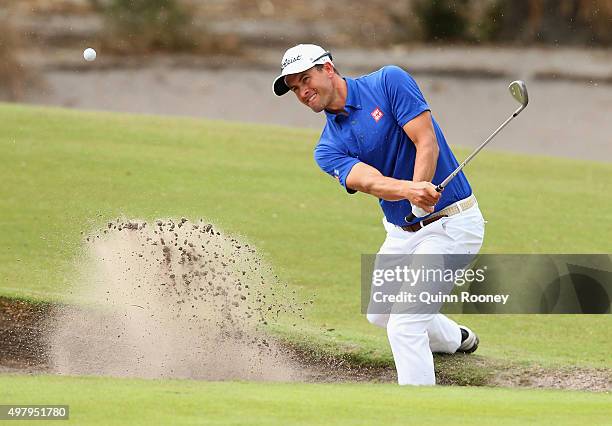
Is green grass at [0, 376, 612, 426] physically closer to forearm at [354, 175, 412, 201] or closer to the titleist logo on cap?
forearm at [354, 175, 412, 201]

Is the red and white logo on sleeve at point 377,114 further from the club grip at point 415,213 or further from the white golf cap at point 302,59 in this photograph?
the club grip at point 415,213

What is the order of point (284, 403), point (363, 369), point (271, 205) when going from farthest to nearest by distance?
point (271, 205) < point (363, 369) < point (284, 403)

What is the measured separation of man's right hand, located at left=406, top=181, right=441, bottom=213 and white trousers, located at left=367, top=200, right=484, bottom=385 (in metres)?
0.36

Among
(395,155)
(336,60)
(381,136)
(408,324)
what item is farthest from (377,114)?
(336,60)

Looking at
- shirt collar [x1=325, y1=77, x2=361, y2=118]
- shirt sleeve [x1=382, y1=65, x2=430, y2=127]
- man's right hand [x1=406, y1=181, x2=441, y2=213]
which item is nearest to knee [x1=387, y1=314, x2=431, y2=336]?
man's right hand [x1=406, y1=181, x2=441, y2=213]

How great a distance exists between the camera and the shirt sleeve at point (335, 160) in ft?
19.5

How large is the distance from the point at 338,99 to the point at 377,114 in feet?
0.66

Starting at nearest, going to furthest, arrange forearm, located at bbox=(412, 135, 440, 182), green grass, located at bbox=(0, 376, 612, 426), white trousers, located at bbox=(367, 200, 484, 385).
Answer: green grass, located at bbox=(0, 376, 612, 426) < forearm, located at bbox=(412, 135, 440, 182) < white trousers, located at bbox=(367, 200, 484, 385)

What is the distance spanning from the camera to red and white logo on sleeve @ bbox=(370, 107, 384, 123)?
5965 millimetres

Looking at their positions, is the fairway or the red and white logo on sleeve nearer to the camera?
the fairway

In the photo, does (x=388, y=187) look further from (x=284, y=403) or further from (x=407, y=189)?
(x=284, y=403)

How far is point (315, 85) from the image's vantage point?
19.6 ft

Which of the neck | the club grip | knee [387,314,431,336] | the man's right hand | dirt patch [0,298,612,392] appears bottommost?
dirt patch [0,298,612,392]

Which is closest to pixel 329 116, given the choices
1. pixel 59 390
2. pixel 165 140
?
pixel 59 390
